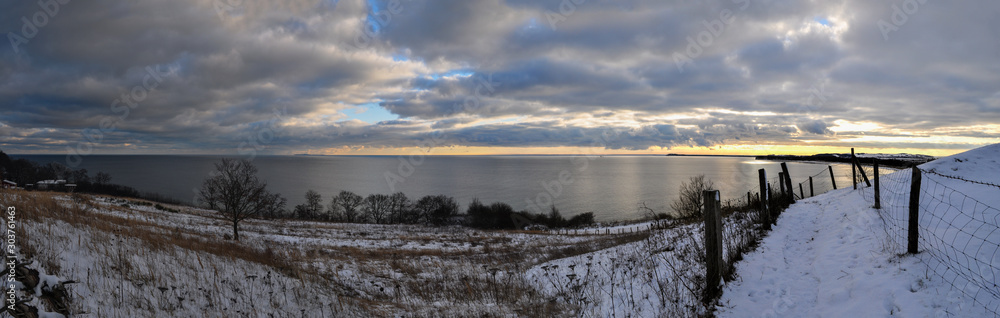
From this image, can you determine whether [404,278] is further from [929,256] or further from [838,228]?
[838,228]

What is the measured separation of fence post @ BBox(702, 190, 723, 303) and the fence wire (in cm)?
305

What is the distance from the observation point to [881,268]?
673 centimetres

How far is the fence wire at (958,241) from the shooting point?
217 inches

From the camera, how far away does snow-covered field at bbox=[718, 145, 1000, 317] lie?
5449 millimetres

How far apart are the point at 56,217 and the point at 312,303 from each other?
7.58 meters

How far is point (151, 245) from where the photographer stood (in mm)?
9109

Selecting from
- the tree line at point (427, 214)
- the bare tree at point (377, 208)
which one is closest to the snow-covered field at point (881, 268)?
the tree line at point (427, 214)

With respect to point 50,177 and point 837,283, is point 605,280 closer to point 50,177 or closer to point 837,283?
point 837,283

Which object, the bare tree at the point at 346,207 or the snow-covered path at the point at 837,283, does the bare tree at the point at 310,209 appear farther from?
the snow-covered path at the point at 837,283

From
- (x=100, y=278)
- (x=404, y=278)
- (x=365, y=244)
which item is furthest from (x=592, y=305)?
(x=365, y=244)

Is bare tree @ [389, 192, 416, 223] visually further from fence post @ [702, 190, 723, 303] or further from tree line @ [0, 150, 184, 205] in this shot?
fence post @ [702, 190, 723, 303]

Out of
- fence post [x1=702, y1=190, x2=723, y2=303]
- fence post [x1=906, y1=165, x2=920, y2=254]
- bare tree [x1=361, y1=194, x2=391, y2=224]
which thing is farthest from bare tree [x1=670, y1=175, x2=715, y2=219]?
bare tree [x1=361, y1=194, x2=391, y2=224]

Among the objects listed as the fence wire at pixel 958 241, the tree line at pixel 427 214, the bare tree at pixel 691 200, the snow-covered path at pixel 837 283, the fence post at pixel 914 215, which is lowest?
the tree line at pixel 427 214

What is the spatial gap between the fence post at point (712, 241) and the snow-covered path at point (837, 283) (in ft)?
0.88
